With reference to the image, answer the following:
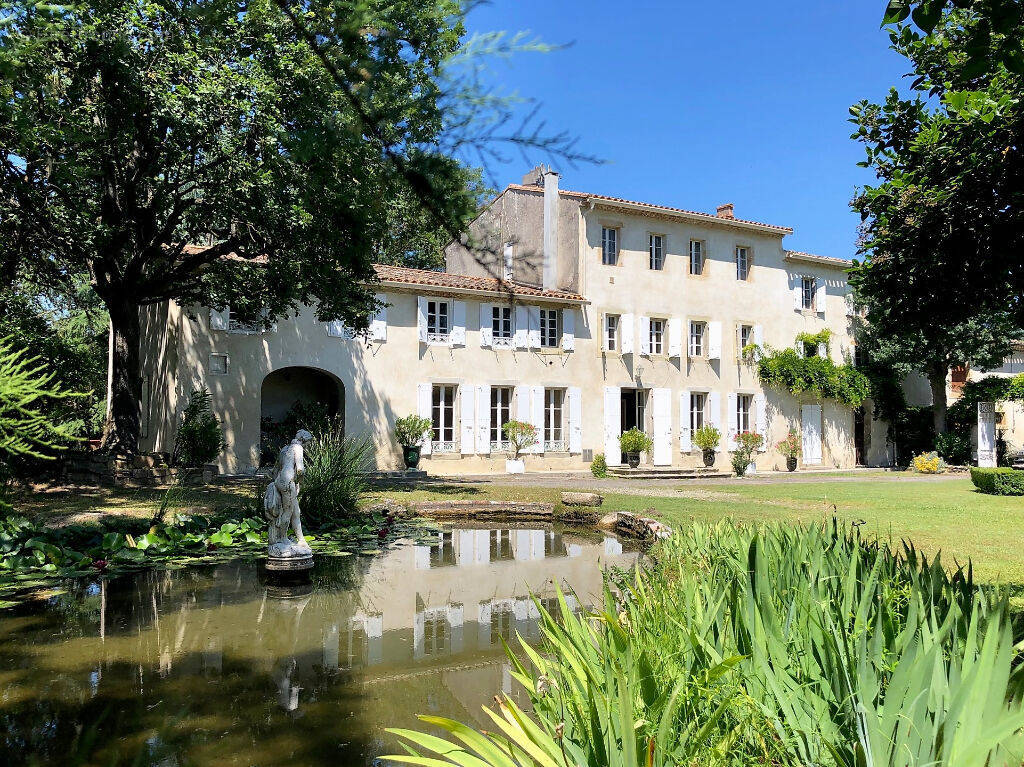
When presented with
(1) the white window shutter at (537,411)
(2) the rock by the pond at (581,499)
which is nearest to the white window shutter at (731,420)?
(1) the white window shutter at (537,411)

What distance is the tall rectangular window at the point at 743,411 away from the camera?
2244 cm

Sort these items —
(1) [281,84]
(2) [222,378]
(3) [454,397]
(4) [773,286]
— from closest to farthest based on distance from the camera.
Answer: (1) [281,84] < (2) [222,378] < (3) [454,397] < (4) [773,286]

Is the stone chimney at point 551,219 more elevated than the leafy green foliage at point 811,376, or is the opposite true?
the stone chimney at point 551,219

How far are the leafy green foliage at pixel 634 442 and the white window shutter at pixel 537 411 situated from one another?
2.41 meters

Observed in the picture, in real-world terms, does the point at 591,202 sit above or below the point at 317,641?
above

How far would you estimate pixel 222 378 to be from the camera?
1572cm

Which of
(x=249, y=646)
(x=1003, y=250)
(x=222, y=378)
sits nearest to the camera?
(x=1003, y=250)

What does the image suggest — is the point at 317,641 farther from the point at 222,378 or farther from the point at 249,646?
the point at 222,378

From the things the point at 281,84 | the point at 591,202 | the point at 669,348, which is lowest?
the point at 669,348

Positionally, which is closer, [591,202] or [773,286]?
[591,202]

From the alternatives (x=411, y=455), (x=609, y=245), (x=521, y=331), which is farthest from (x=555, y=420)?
(x=609, y=245)

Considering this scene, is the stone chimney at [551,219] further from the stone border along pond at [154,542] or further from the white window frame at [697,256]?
the stone border along pond at [154,542]

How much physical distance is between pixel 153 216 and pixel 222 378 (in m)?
4.39

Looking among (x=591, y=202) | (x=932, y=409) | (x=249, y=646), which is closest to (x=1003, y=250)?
(x=249, y=646)
